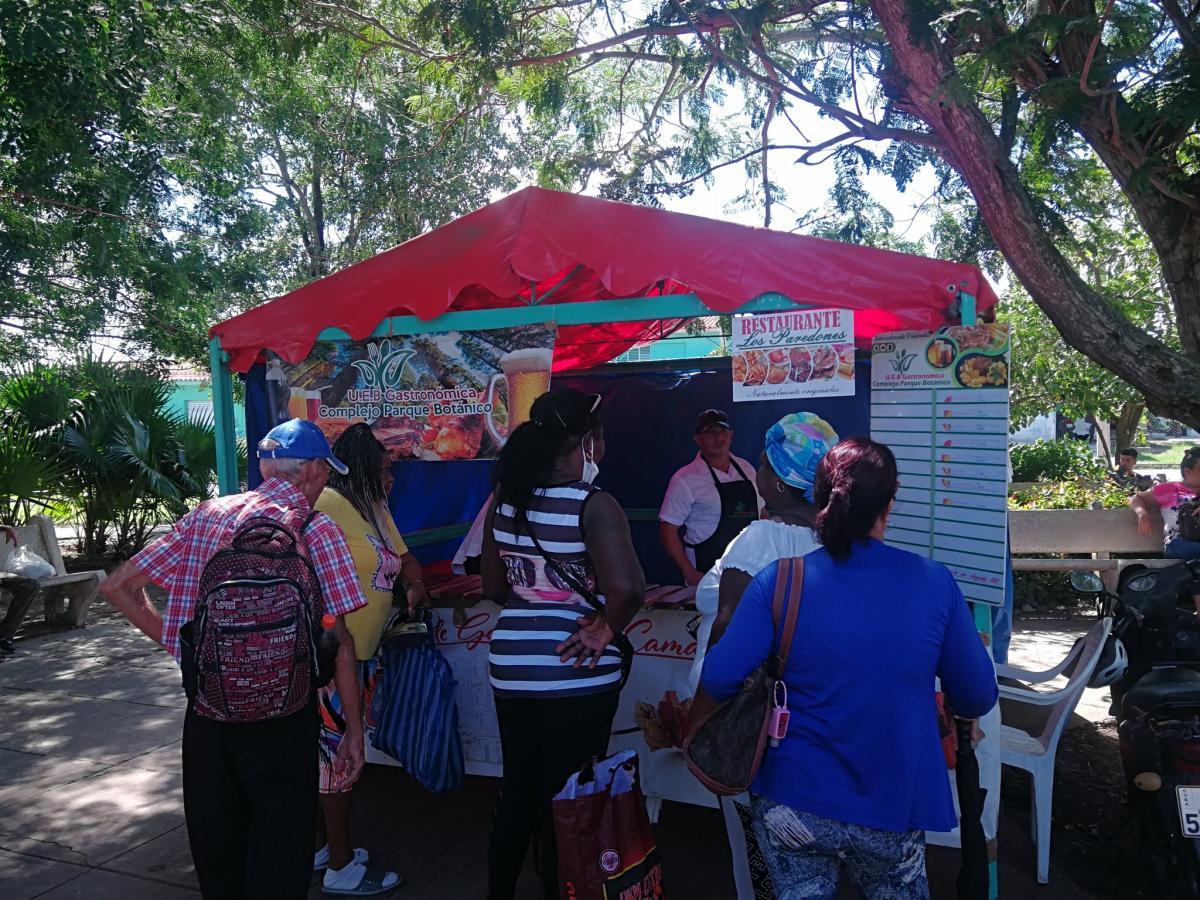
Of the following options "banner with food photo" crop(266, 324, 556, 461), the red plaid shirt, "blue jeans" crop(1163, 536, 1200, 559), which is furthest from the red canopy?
"blue jeans" crop(1163, 536, 1200, 559)

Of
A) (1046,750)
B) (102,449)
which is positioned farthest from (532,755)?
(102,449)

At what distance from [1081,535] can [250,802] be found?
26.6 feet

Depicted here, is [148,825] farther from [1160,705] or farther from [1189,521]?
[1189,521]

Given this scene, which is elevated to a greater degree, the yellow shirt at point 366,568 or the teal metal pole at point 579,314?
the teal metal pole at point 579,314

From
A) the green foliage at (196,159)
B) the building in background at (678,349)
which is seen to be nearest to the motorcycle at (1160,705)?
the building in background at (678,349)

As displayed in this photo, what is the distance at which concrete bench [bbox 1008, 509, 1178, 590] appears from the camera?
27.6ft

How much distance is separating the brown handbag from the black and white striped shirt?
0.84 meters

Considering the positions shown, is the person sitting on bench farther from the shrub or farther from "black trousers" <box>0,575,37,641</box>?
the shrub

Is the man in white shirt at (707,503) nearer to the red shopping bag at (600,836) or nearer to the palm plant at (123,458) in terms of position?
the red shopping bag at (600,836)

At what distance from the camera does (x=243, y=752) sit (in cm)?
249

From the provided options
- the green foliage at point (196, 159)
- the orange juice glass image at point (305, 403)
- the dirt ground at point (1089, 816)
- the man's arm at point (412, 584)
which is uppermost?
the green foliage at point (196, 159)

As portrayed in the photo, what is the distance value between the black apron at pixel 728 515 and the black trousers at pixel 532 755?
2.39 m

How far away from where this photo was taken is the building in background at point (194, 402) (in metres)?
11.1

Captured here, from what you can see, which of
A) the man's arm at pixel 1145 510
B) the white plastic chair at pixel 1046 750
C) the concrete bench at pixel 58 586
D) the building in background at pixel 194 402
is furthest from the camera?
the building in background at pixel 194 402
